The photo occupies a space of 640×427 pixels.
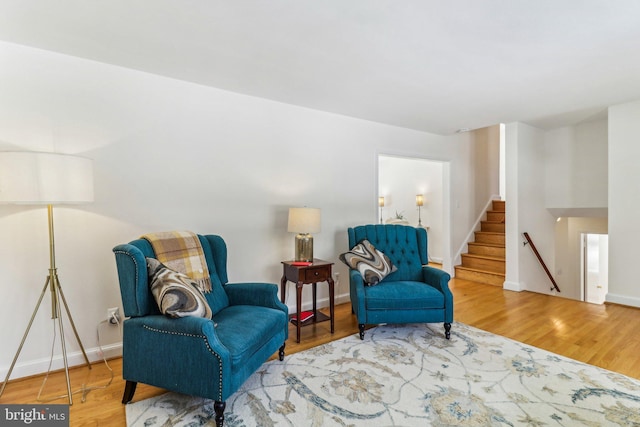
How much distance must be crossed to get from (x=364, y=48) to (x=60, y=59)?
2.31 metres

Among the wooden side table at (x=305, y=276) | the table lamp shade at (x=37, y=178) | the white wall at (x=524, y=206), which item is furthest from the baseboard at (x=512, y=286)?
the table lamp shade at (x=37, y=178)

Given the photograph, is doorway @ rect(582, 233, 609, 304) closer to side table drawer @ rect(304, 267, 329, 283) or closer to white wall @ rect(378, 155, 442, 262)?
white wall @ rect(378, 155, 442, 262)

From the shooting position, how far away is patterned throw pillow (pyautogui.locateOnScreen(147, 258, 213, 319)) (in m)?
1.84

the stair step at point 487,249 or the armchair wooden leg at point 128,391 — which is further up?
the stair step at point 487,249

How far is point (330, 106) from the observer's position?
11.8 feet

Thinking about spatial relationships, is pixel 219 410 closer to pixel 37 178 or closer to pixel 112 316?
pixel 112 316

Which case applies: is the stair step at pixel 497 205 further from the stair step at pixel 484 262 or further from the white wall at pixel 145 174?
the white wall at pixel 145 174

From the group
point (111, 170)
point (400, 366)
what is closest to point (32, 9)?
point (111, 170)

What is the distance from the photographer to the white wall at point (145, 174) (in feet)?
7.57

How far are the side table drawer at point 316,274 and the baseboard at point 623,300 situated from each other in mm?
3669

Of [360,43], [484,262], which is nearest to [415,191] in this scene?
[484,262]

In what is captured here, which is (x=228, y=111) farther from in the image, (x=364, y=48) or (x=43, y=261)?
(x=43, y=261)

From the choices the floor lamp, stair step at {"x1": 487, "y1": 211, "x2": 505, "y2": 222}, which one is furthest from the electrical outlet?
stair step at {"x1": 487, "y1": 211, "x2": 505, "y2": 222}

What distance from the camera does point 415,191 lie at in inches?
267
